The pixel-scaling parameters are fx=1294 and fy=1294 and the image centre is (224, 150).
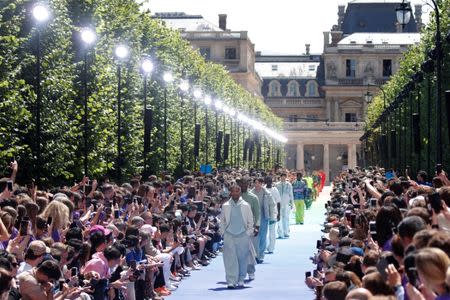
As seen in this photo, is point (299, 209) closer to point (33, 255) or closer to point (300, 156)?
point (33, 255)

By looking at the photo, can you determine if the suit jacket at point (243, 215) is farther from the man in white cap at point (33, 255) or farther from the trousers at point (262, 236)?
the man in white cap at point (33, 255)

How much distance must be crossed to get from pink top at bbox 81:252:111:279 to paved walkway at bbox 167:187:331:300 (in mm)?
6169

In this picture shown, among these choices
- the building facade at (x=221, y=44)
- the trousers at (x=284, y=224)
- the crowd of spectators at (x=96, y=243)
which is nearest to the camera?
the crowd of spectators at (x=96, y=243)

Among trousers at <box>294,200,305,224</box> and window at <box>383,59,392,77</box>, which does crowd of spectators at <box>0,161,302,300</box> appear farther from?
window at <box>383,59,392,77</box>

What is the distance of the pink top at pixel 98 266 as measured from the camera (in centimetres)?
1683

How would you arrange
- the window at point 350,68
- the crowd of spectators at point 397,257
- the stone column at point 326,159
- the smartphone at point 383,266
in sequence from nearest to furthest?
1. the crowd of spectators at point 397,257
2. the smartphone at point 383,266
3. the stone column at point 326,159
4. the window at point 350,68

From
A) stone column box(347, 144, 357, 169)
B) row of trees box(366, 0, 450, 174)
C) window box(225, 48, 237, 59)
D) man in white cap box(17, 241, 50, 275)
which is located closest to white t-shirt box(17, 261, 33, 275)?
man in white cap box(17, 241, 50, 275)

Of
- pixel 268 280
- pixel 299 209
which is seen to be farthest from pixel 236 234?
pixel 299 209

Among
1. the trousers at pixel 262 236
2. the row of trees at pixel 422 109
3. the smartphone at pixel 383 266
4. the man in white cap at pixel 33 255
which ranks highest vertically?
the row of trees at pixel 422 109

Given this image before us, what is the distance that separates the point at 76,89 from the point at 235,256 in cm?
1387

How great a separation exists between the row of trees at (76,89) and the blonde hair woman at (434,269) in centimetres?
1841

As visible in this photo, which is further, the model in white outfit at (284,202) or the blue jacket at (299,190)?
the blue jacket at (299,190)

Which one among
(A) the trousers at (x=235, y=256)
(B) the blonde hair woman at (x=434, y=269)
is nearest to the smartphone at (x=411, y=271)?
(B) the blonde hair woman at (x=434, y=269)

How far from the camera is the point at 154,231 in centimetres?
2344
